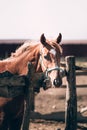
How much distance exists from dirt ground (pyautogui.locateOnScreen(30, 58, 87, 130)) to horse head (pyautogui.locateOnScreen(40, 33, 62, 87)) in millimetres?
2809

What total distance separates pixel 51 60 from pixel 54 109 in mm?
4139

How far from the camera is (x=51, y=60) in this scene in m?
5.61

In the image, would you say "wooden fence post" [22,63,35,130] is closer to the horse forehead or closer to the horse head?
the horse head

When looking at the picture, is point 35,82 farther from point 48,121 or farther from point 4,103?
point 48,121

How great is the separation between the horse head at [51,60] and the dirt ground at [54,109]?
2809 millimetres

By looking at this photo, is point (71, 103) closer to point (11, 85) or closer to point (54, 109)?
point (11, 85)

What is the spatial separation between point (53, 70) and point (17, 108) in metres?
0.92

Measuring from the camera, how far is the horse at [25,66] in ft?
18.2

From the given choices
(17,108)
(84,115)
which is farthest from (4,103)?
(84,115)

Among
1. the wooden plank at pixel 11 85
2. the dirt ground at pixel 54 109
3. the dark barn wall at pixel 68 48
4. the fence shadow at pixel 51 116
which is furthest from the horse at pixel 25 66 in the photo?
the dark barn wall at pixel 68 48

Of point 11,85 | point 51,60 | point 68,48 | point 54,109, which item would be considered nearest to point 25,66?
point 51,60

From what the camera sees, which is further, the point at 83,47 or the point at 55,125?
the point at 83,47

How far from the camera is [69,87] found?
698cm

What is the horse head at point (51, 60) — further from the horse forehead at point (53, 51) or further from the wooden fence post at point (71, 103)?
the wooden fence post at point (71, 103)
